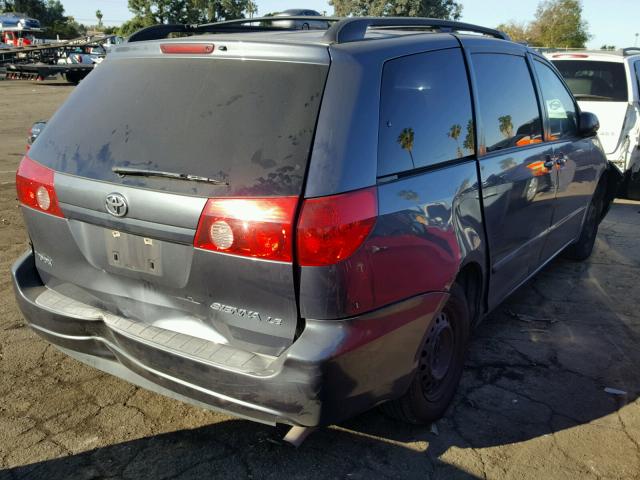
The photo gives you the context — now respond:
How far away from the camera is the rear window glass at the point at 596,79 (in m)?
8.31

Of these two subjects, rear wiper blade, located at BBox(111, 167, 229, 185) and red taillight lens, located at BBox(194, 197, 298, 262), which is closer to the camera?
red taillight lens, located at BBox(194, 197, 298, 262)

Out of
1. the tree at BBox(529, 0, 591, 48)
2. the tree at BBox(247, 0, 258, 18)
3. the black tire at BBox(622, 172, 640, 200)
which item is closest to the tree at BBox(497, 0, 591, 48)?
the tree at BBox(529, 0, 591, 48)

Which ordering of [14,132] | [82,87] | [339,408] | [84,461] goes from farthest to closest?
[14,132] → [82,87] → [84,461] → [339,408]

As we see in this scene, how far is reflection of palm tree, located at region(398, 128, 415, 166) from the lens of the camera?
2602 millimetres

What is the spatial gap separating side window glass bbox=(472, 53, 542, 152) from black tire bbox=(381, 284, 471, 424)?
951mm

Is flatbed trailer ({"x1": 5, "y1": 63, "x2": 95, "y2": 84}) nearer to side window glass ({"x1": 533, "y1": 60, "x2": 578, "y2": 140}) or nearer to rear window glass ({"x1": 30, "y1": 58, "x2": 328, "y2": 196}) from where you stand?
side window glass ({"x1": 533, "y1": 60, "x2": 578, "y2": 140})

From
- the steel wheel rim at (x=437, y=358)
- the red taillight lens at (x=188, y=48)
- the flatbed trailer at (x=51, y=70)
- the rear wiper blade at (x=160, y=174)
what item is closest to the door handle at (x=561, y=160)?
the steel wheel rim at (x=437, y=358)

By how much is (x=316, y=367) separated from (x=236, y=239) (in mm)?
558

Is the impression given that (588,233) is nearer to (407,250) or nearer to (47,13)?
(407,250)

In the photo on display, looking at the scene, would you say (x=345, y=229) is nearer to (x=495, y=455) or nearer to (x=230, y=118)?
(x=230, y=118)

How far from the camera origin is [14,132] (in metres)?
12.9

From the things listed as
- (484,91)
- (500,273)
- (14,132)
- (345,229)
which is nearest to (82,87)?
(345,229)

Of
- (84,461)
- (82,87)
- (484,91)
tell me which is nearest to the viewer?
(84,461)

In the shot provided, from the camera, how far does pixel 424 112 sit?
2.81 m
